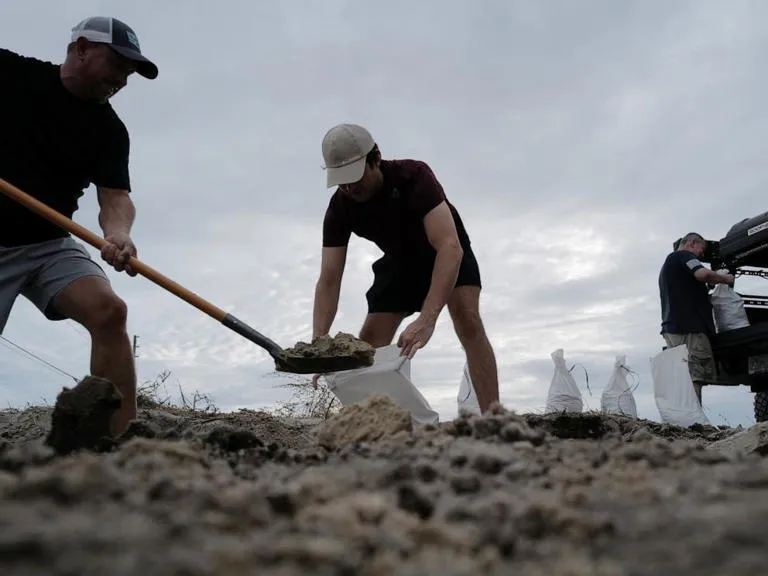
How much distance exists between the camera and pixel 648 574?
100 cm

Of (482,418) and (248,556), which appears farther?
(482,418)

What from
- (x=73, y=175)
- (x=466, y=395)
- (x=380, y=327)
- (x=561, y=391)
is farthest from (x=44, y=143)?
(x=561, y=391)

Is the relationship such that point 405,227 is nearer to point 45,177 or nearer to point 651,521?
point 45,177

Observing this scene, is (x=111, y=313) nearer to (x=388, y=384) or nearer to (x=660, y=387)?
(x=388, y=384)

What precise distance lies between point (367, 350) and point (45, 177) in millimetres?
1642

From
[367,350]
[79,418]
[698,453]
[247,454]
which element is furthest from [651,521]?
[367,350]

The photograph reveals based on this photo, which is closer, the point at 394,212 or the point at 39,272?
the point at 39,272

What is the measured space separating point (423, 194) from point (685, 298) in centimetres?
381

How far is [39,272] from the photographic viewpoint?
131 inches

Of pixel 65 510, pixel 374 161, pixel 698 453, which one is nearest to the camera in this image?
pixel 65 510

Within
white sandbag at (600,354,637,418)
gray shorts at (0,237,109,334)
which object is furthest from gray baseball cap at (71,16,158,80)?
white sandbag at (600,354,637,418)

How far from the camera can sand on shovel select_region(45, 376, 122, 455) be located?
2291 mm

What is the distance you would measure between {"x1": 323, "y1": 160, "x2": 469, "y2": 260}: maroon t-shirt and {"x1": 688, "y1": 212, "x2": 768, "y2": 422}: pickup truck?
3.56m

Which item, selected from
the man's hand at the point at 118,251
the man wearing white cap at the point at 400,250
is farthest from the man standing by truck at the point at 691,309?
the man's hand at the point at 118,251
